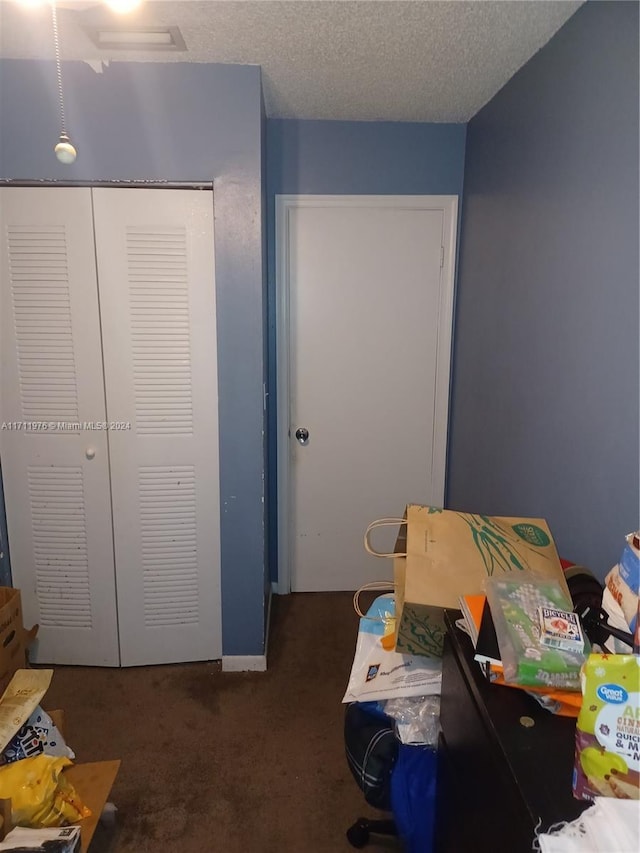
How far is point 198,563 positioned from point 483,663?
1.52 m

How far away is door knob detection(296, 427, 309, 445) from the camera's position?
9.09 ft

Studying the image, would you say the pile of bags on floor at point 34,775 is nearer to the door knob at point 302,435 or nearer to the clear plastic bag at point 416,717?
the clear plastic bag at point 416,717

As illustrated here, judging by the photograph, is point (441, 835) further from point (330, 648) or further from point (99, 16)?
point (99, 16)

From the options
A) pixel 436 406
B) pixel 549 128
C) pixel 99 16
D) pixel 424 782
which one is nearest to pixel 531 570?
pixel 424 782

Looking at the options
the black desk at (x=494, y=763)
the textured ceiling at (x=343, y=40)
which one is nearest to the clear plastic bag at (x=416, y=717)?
the black desk at (x=494, y=763)

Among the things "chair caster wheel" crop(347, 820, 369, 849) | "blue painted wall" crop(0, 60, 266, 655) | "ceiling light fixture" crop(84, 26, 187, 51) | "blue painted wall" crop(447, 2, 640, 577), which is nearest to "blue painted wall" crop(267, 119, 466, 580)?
"blue painted wall" crop(447, 2, 640, 577)

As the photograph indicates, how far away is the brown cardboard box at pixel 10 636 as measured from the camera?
182 centimetres

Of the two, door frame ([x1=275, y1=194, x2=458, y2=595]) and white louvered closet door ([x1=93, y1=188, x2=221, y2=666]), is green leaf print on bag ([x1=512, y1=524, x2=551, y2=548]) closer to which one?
white louvered closet door ([x1=93, y1=188, x2=221, y2=666])

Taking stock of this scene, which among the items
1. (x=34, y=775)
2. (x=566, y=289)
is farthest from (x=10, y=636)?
(x=566, y=289)

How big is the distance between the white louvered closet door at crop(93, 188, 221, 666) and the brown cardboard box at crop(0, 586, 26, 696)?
0.38 m

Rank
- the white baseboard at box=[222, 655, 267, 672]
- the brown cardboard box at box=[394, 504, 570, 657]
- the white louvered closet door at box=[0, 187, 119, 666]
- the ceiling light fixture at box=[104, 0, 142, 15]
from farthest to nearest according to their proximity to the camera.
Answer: the white baseboard at box=[222, 655, 267, 672]
the white louvered closet door at box=[0, 187, 119, 666]
the ceiling light fixture at box=[104, 0, 142, 15]
the brown cardboard box at box=[394, 504, 570, 657]

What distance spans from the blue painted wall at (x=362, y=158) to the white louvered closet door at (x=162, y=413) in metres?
0.67

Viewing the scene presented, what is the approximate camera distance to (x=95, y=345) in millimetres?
2057

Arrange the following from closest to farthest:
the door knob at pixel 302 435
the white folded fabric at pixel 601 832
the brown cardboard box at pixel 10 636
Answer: the white folded fabric at pixel 601 832
the brown cardboard box at pixel 10 636
the door knob at pixel 302 435
